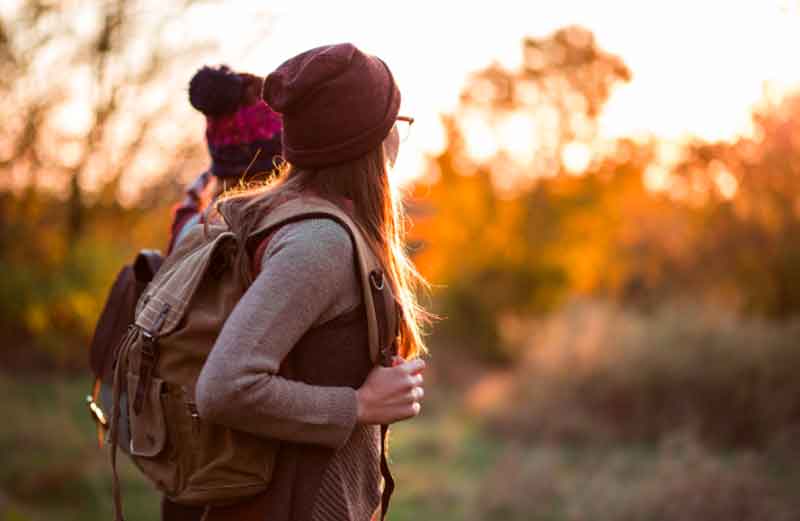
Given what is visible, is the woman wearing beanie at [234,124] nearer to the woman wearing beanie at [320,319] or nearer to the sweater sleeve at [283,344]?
the woman wearing beanie at [320,319]

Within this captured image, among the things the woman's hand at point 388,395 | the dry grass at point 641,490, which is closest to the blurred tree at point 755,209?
the dry grass at point 641,490

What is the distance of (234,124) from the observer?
210cm

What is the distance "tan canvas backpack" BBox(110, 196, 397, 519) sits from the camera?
1510 millimetres

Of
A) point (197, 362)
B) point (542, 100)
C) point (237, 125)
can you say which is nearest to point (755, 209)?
point (542, 100)

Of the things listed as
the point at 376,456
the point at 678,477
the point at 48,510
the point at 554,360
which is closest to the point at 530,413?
the point at 554,360

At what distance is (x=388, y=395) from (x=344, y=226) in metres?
0.33

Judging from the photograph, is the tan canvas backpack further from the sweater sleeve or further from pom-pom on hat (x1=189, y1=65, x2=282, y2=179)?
pom-pom on hat (x1=189, y1=65, x2=282, y2=179)

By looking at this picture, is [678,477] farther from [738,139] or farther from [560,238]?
[560,238]

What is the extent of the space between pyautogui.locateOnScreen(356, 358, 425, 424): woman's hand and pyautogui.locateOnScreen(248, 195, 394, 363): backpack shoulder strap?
5cm

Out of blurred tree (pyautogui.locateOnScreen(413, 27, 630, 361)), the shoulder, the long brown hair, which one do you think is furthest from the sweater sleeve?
blurred tree (pyautogui.locateOnScreen(413, 27, 630, 361))

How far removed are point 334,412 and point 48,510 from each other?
19.1 ft

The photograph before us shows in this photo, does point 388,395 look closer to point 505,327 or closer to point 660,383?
point 660,383

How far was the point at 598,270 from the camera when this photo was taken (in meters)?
16.5

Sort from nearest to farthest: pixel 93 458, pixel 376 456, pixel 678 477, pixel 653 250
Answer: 1. pixel 376 456
2. pixel 678 477
3. pixel 93 458
4. pixel 653 250
